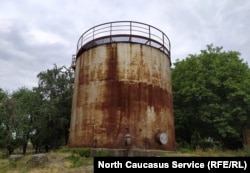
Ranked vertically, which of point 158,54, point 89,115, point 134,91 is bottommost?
point 89,115

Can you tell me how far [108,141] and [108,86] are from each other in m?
3.44

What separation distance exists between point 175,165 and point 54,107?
73.5ft

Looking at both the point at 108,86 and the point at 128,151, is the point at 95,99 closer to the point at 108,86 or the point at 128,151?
the point at 108,86

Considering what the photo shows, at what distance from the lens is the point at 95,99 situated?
18.2 m

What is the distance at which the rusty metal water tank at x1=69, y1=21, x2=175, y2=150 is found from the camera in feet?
57.0

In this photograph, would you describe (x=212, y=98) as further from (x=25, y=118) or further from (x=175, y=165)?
(x=25, y=118)

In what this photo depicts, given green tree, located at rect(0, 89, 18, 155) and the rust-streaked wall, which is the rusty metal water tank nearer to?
the rust-streaked wall

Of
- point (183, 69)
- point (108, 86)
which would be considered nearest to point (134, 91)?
point (108, 86)

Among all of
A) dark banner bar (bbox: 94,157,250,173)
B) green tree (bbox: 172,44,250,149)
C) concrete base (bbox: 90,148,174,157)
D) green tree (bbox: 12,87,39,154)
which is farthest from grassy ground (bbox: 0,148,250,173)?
green tree (bbox: 12,87,39,154)

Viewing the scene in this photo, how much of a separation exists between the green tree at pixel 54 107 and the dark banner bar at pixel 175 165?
20980 mm

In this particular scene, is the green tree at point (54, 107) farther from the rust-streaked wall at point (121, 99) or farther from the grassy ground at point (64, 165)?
the grassy ground at point (64, 165)

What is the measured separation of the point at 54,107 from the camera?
96.3ft

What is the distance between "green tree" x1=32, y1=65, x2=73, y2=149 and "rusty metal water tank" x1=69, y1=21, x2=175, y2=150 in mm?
10304

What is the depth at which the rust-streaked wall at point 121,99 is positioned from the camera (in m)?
17.4
